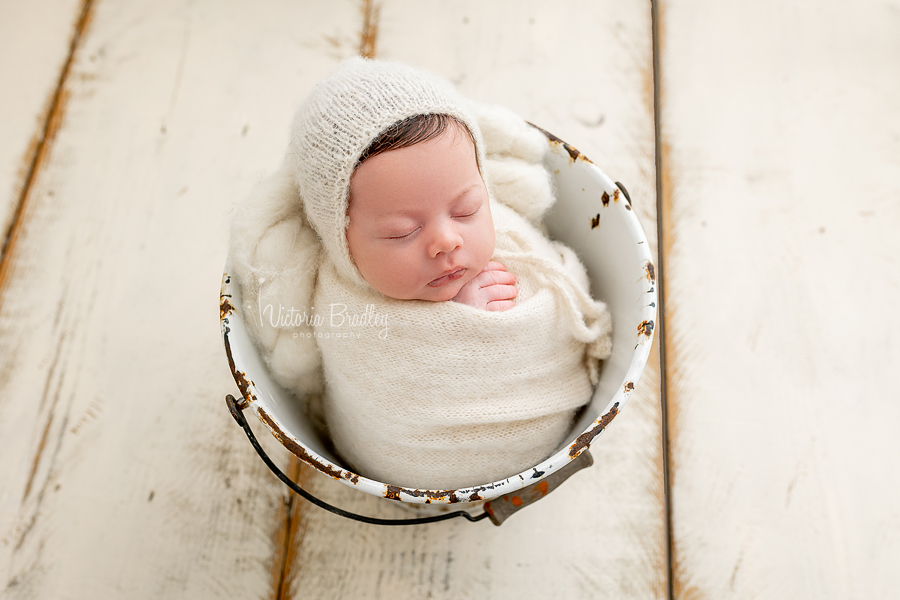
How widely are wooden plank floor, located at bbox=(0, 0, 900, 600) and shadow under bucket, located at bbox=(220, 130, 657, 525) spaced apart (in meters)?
0.20

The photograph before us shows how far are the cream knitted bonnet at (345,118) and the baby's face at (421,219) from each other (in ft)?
0.06

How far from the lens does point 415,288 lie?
2.39ft

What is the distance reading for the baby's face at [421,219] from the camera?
0.67 metres

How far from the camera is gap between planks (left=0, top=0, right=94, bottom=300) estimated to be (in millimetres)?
1085

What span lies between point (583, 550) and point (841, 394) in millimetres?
500

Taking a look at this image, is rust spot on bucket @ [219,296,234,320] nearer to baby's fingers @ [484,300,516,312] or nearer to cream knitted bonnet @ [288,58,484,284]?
cream knitted bonnet @ [288,58,484,284]

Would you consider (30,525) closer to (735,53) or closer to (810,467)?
(810,467)

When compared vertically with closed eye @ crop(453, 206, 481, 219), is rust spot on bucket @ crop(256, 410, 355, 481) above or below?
below

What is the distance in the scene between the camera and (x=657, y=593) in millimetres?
897

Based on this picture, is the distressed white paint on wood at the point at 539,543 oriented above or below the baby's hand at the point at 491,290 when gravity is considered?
below

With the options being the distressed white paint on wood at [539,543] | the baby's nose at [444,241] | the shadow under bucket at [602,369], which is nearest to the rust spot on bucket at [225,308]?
the shadow under bucket at [602,369]

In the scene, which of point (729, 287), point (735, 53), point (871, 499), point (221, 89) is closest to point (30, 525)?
point (221, 89)

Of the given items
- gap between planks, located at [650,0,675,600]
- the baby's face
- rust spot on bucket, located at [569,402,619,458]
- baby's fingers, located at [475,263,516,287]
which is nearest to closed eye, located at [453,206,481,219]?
the baby's face

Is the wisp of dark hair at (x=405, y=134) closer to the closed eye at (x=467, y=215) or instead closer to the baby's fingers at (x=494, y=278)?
the closed eye at (x=467, y=215)
